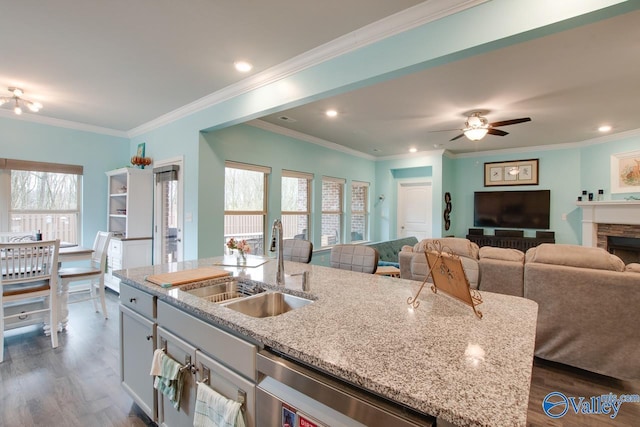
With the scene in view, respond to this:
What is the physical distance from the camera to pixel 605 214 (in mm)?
5219

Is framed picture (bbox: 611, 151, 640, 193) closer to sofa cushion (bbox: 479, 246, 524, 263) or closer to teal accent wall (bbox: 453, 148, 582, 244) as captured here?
teal accent wall (bbox: 453, 148, 582, 244)

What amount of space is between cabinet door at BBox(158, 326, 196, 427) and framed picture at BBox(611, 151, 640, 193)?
691cm

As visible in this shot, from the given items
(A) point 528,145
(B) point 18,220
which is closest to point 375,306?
(B) point 18,220

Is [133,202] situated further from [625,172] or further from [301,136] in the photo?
[625,172]

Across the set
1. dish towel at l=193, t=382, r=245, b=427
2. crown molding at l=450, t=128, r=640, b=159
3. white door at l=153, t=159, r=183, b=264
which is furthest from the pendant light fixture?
crown molding at l=450, t=128, r=640, b=159

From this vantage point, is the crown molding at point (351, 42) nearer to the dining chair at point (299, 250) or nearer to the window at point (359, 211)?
the dining chair at point (299, 250)

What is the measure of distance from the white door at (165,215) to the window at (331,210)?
2.75 meters

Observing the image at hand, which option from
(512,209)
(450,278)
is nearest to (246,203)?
(450,278)

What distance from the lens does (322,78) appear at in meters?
2.56

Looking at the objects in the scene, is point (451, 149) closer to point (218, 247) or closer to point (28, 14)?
point (218, 247)

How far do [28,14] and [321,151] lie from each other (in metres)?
4.27

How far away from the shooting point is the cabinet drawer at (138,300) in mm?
1785

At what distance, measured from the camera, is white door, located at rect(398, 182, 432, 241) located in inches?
284

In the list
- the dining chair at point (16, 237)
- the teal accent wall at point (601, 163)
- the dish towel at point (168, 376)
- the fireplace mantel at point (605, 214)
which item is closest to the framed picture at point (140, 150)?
the dining chair at point (16, 237)
